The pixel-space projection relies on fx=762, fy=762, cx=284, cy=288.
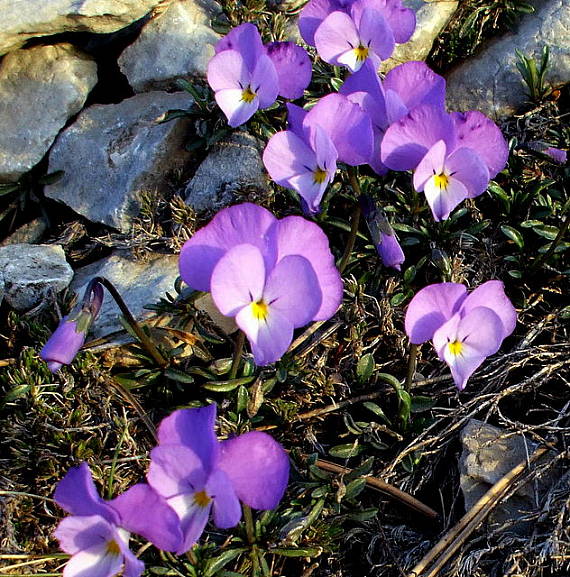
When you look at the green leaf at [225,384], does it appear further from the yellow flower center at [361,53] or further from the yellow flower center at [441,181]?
the yellow flower center at [361,53]

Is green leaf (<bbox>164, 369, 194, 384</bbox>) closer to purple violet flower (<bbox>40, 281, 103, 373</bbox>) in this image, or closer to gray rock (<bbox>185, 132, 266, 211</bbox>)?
purple violet flower (<bbox>40, 281, 103, 373</bbox>)

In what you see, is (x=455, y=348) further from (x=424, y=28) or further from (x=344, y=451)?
(x=424, y=28)

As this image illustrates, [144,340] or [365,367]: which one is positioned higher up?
[144,340]

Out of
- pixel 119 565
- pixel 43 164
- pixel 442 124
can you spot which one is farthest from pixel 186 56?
pixel 119 565

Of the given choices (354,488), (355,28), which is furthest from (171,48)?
(354,488)

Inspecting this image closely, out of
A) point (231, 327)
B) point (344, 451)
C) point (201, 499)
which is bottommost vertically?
point (344, 451)

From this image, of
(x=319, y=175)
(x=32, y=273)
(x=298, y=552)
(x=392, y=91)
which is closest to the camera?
(x=298, y=552)
